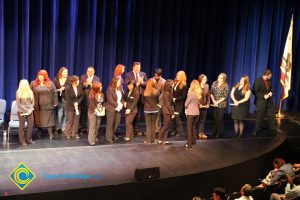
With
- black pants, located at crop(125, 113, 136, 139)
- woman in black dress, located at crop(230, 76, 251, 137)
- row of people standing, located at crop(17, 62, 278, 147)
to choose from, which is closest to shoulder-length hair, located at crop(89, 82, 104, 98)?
row of people standing, located at crop(17, 62, 278, 147)

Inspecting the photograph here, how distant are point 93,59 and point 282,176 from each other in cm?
504

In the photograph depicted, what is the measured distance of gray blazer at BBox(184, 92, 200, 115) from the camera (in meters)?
9.00

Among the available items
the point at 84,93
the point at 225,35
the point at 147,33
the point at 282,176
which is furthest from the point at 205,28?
the point at 282,176

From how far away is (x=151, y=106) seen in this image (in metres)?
9.12

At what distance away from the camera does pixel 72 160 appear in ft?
27.2

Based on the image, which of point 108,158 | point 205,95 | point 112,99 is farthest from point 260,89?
point 108,158

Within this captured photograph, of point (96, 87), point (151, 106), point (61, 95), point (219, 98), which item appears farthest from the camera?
point (219, 98)

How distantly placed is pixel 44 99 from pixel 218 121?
341 cm

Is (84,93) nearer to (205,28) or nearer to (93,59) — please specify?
(93,59)

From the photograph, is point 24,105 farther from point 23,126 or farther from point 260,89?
point 260,89

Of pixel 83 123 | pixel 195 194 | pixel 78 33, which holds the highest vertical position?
pixel 78 33

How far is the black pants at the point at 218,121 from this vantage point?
9798 millimetres

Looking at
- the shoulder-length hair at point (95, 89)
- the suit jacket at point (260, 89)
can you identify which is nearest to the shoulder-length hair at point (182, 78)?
the shoulder-length hair at point (95, 89)

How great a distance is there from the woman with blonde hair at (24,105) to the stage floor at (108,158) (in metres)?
0.28
